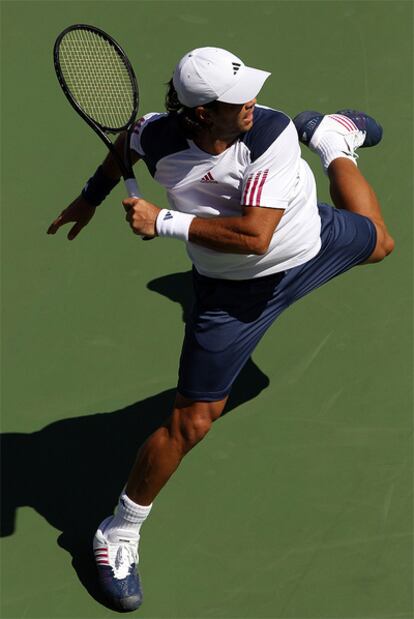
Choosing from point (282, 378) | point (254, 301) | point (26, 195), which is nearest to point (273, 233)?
point (254, 301)

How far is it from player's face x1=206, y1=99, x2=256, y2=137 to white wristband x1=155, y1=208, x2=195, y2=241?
334 millimetres

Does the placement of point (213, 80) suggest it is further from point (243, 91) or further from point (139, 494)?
point (139, 494)

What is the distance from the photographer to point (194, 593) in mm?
5180

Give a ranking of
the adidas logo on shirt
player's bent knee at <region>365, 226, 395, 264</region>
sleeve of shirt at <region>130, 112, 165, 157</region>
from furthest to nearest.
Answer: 1. player's bent knee at <region>365, 226, 395, 264</region>
2. sleeve of shirt at <region>130, 112, 165, 157</region>
3. the adidas logo on shirt

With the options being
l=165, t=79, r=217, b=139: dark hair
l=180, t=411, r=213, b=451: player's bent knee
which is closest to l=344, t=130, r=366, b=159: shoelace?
l=165, t=79, r=217, b=139: dark hair

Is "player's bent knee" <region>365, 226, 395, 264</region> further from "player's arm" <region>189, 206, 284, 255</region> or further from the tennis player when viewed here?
"player's arm" <region>189, 206, 284, 255</region>

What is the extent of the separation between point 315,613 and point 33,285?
2138 mm

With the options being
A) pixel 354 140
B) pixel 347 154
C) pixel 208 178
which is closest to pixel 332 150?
pixel 347 154

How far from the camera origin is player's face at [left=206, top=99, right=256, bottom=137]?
4.62 m

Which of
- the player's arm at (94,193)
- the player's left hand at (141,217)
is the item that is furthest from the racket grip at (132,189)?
the player's arm at (94,193)

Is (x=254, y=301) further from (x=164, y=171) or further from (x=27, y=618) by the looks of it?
(x=27, y=618)

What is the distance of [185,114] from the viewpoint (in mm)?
4738

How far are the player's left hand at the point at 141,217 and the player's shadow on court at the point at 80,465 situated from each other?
1.27 meters

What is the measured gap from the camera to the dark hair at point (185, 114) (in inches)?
185
